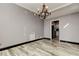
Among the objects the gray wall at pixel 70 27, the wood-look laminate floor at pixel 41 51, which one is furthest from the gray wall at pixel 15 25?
the gray wall at pixel 70 27

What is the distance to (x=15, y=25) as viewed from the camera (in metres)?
4.24

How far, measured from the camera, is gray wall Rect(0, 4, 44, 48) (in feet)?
11.6

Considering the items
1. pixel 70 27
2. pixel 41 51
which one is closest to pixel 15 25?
pixel 41 51

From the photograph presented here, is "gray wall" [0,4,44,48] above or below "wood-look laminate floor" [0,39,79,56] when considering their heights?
above

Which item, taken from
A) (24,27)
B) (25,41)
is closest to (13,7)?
(24,27)

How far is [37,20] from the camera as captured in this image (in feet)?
20.9

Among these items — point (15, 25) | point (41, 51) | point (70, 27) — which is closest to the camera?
point (41, 51)

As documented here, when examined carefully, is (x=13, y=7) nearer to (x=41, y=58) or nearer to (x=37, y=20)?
Answer: (x=37, y=20)

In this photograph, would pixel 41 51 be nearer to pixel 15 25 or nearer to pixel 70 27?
pixel 15 25

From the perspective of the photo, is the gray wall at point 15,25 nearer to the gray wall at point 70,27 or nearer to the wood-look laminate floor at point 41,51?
the wood-look laminate floor at point 41,51

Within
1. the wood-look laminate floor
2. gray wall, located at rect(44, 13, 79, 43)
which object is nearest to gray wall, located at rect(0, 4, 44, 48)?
the wood-look laminate floor

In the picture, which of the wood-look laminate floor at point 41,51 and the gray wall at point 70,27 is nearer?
the wood-look laminate floor at point 41,51

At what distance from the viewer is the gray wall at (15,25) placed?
355 centimetres

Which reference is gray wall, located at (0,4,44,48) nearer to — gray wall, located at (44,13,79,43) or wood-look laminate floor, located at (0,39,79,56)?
wood-look laminate floor, located at (0,39,79,56)
